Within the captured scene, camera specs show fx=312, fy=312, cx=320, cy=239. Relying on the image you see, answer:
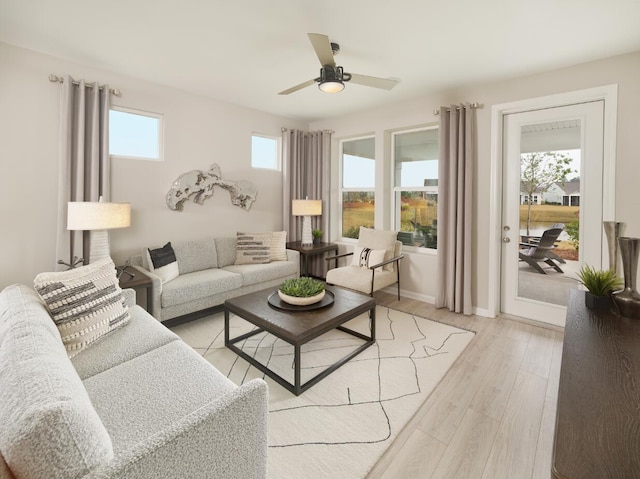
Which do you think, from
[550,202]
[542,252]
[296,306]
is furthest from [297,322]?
[550,202]

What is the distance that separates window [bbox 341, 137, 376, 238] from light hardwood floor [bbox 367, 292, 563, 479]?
246 centimetres

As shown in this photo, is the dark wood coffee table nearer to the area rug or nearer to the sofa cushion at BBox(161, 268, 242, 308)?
the area rug

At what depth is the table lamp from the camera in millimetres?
4633

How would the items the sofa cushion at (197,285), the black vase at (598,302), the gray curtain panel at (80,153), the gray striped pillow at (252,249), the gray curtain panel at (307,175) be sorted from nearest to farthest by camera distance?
the black vase at (598,302)
the gray curtain panel at (80,153)
the sofa cushion at (197,285)
the gray striped pillow at (252,249)
the gray curtain panel at (307,175)

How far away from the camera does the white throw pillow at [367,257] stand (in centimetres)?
386

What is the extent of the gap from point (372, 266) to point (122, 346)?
261 cm

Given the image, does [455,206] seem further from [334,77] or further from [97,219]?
[97,219]

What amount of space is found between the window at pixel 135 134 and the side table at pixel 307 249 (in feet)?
6.80

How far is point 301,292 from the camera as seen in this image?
98.3 inches

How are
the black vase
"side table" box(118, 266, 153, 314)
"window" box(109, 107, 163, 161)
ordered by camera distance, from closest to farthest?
1. the black vase
2. "side table" box(118, 266, 153, 314)
3. "window" box(109, 107, 163, 161)

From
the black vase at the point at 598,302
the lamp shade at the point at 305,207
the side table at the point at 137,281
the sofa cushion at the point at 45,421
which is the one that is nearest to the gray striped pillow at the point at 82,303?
the sofa cushion at the point at 45,421

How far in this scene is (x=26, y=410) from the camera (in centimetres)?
76

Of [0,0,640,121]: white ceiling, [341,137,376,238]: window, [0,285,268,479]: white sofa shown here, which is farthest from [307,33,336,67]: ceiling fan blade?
[341,137,376,238]: window

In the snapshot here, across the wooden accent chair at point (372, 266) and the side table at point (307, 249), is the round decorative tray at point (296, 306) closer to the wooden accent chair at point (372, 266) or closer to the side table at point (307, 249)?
the wooden accent chair at point (372, 266)
